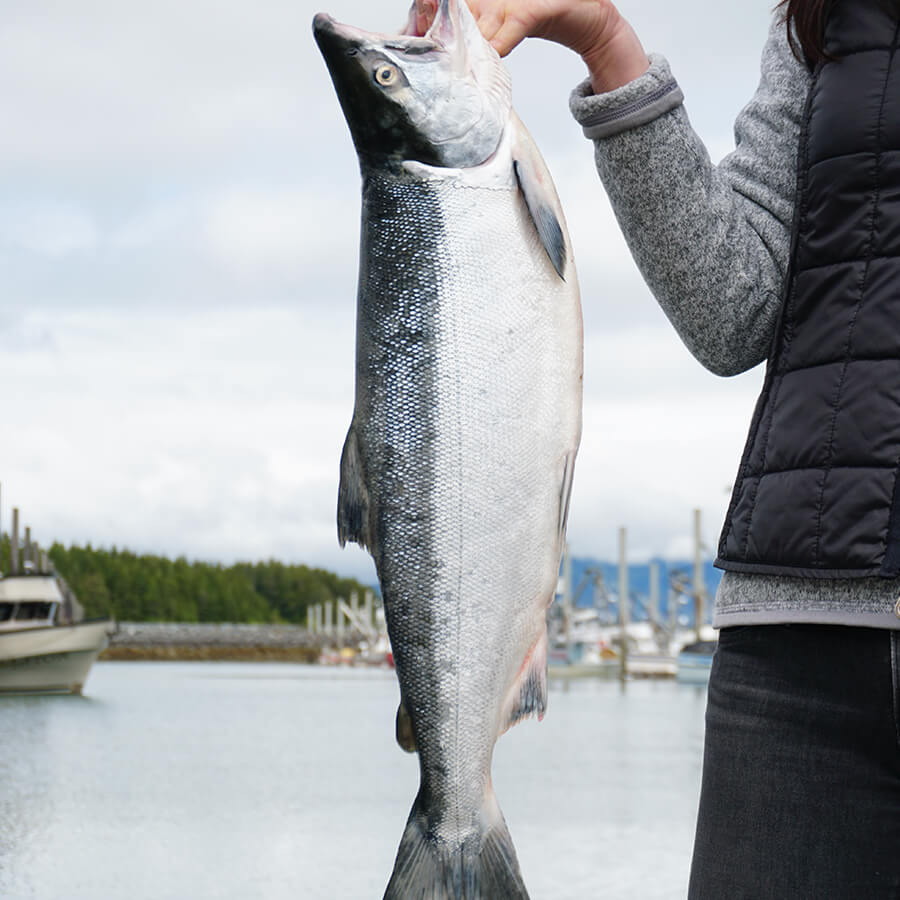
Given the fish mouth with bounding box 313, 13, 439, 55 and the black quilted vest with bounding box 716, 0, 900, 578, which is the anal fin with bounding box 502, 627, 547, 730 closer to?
the black quilted vest with bounding box 716, 0, 900, 578

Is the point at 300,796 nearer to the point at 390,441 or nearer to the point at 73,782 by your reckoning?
the point at 73,782

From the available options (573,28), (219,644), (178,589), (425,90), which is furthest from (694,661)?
(425,90)

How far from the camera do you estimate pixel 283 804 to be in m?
18.3

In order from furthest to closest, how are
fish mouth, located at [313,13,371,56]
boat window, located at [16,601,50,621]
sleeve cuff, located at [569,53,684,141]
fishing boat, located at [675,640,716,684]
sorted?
fishing boat, located at [675,640,716,684], boat window, located at [16,601,50,621], sleeve cuff, located at [569,53,684,141], fish mouth, located at [313,13,371,56]

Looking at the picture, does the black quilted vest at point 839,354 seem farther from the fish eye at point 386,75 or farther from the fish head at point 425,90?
the fish eye at point 386,75

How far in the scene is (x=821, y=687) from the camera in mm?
1893

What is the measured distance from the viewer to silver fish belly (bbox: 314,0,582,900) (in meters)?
1.85

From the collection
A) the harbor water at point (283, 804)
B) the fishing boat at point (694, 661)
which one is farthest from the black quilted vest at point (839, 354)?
the fishing boat at point (694, 661)

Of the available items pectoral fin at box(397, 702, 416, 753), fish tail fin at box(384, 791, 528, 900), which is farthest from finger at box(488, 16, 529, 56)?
fish tail fin at box(384, 791, 528, 900)

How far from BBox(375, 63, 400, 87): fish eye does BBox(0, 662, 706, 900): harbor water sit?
461 centimetres

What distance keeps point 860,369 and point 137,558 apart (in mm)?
116341

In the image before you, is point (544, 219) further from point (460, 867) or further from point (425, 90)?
point (460, 867)

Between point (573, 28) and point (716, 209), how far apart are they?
366mm

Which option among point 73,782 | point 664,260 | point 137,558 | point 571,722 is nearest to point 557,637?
point 571,722
